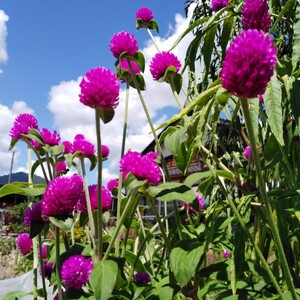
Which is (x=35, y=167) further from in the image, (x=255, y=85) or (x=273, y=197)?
(x=255, y=85)

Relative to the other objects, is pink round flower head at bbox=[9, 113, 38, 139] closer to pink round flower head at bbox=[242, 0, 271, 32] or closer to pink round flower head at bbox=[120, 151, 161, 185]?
pink round flower head at bbox=[120, 151, 161, 185]

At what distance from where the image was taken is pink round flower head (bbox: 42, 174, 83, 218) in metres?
0.69

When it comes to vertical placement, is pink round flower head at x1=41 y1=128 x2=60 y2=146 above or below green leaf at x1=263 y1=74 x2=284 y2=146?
above

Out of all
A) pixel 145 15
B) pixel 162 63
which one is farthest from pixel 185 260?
pixel 145 15

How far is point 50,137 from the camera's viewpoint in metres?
0.87

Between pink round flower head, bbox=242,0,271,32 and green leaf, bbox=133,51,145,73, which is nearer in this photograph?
pink round flower head, bbox=242,0,271,32

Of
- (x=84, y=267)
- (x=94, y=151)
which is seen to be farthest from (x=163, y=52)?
(x=84, y=267)

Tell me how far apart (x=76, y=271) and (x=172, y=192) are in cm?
21

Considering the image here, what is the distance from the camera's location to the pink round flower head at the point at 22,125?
34.9 inches

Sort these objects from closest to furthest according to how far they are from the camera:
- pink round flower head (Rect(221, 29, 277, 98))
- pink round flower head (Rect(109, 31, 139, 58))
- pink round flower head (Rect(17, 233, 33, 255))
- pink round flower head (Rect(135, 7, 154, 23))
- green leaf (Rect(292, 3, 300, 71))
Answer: pink round flower head (Rect(221, 29, 277, 98)), green leaf (Rect(292, 3, 300, 71)), pink round flower head (Rect(109, 31, 139, 58)), pink round flower head (Rect(17, 233, 33, 255)), pink round flower head (Rect(135, 7, 154, 23))

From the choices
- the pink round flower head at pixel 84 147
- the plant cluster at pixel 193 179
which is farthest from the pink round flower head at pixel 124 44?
the pink round flower head at pixel 84 147

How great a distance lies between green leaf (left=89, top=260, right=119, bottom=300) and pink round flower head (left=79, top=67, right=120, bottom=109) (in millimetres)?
242

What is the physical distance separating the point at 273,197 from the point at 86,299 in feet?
1.20

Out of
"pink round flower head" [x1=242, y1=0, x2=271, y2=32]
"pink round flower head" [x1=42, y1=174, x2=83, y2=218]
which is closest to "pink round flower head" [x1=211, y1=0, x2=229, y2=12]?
"pink round flower head" [x1=242, y1=0, x2=271, y2=32]
